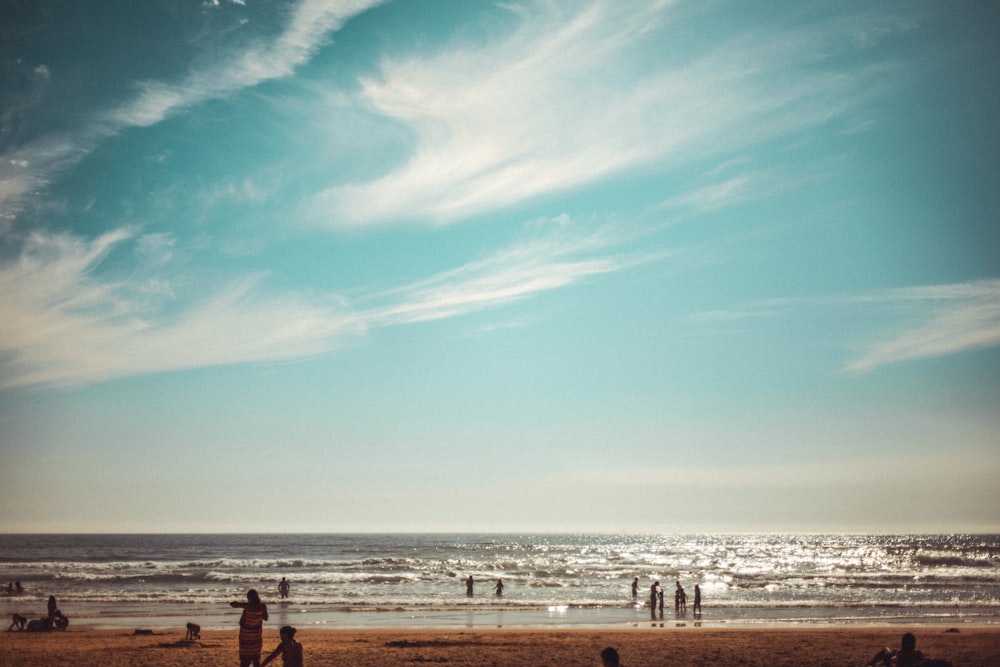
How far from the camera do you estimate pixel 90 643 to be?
22.9 metres

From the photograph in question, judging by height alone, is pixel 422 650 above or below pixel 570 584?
above

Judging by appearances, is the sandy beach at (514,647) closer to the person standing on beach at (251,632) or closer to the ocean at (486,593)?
the ocean at (486,593)

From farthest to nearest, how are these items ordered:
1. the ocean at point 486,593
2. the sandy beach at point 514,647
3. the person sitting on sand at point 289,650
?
the ocean at point 486,593 → the sandy beach at point 514,647 → the person sitting on sand at point 289,650

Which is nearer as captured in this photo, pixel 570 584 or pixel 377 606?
pixel 377 606

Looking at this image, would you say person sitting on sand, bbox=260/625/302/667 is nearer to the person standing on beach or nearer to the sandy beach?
the person standing on beach

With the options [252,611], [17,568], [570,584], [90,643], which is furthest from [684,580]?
[17,568]


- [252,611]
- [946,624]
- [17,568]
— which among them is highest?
[252,611]

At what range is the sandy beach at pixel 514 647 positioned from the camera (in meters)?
19.6

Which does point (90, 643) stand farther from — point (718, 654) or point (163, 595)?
point (163, 595)

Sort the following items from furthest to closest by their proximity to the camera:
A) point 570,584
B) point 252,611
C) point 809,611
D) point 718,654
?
point 570,584
point 809,611
point 718,654
point 252,611

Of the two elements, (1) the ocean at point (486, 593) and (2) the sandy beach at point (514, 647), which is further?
(1) the ocean at point (486, 593)

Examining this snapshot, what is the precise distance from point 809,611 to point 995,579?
32771 millimetres

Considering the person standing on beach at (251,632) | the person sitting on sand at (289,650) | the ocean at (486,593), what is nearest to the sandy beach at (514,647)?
the ocean at (486,593)

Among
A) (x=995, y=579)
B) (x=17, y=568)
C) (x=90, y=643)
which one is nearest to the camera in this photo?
(x=90, y=643)
